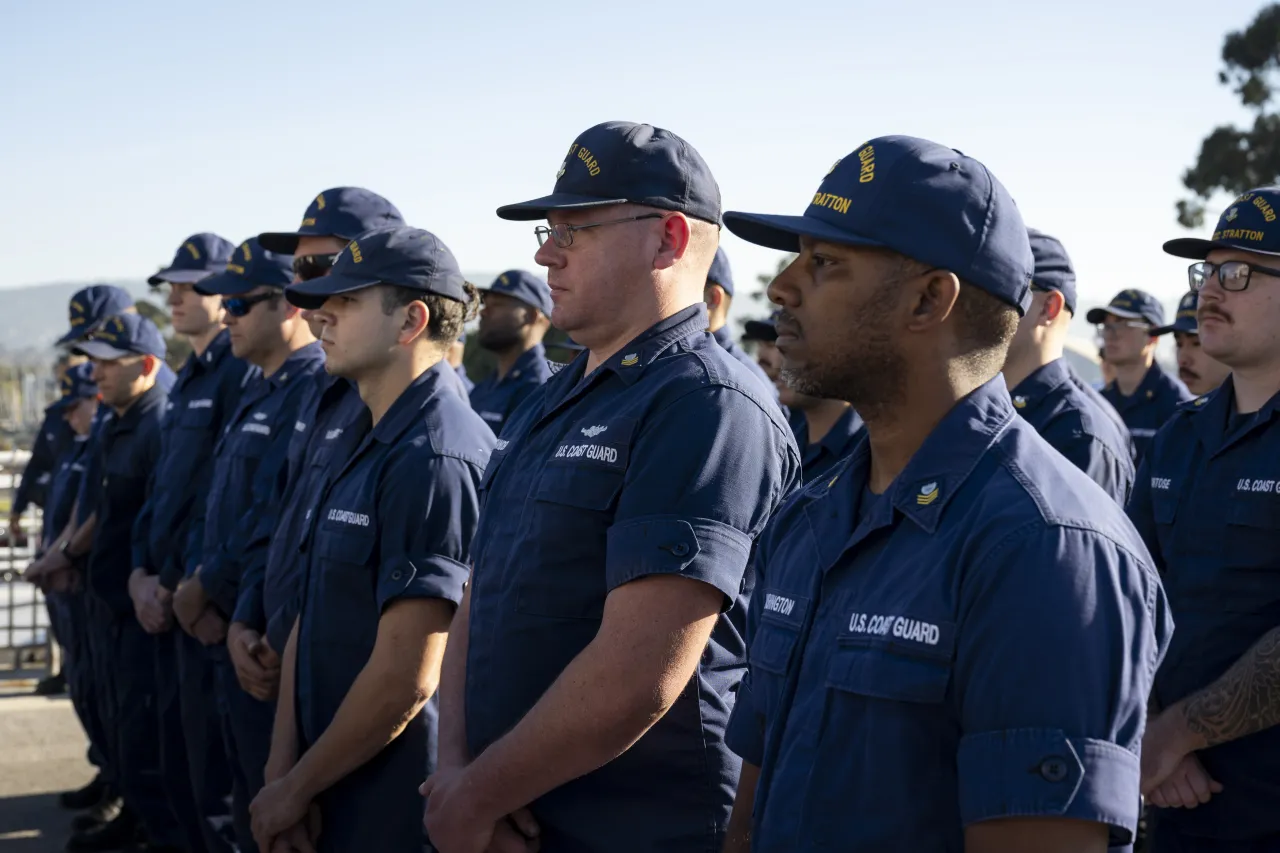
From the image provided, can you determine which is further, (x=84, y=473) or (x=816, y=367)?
(x=84, y=473)

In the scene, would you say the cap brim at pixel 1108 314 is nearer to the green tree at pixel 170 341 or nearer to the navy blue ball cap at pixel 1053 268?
the navy blue ball cap at pixel 1053 268

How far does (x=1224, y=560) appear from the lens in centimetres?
374

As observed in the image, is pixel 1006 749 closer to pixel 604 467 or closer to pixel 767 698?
pixel 767 698

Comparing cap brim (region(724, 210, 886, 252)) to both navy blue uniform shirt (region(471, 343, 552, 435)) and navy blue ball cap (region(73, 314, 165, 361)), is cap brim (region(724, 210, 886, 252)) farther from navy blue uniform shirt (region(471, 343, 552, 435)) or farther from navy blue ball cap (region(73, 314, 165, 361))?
navy blue uniform shirt (region(471, 343, 552, 435))

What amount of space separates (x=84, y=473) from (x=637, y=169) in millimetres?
6297

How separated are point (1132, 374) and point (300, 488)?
26.5 ft

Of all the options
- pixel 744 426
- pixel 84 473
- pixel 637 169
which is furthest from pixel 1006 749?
pixel 84 473

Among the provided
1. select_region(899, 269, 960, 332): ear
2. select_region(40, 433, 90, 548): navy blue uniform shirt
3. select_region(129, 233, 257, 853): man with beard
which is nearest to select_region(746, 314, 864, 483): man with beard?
select_region(129, 233, 257, 853): man with beard

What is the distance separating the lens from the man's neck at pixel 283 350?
6.18m

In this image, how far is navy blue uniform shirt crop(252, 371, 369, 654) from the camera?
4.44m

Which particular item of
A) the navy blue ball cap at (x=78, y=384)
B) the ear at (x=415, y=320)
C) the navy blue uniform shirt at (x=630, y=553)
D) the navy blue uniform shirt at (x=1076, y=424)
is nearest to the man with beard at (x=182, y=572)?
the ear at (x=415, y=320)

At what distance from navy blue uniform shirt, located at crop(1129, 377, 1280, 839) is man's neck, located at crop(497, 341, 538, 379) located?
6.10 meters

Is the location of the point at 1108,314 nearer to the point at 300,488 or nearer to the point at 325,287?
the point at 300,488

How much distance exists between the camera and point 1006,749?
1909 mm
